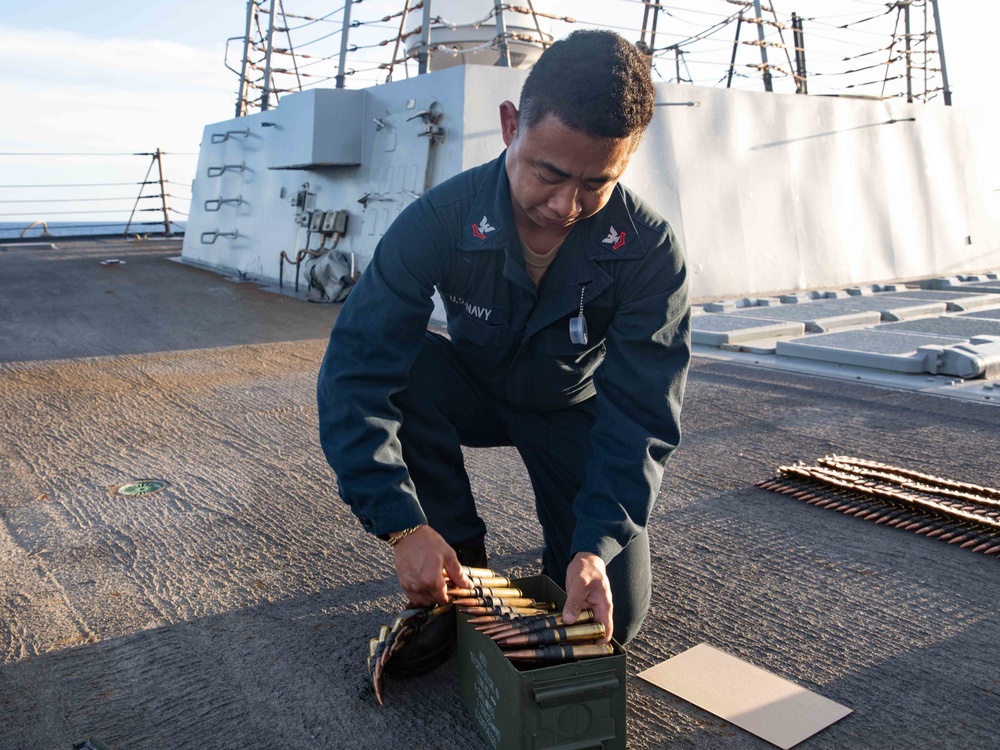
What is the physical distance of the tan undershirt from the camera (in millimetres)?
2113

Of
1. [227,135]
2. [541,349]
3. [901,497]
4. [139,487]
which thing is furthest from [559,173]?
[227,135]

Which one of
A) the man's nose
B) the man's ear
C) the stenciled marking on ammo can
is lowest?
the stenciled marking on ammo can

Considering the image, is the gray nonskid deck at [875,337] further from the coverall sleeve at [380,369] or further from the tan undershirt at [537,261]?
the coverall sleeve at [380,369]

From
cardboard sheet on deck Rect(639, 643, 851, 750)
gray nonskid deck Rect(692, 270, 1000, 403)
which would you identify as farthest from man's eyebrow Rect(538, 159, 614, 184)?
gray nonskid deck Rect(692, 270, 1000, 403)

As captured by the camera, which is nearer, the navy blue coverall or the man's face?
the man's face

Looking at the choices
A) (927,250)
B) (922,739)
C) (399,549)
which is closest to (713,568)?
(922,739)

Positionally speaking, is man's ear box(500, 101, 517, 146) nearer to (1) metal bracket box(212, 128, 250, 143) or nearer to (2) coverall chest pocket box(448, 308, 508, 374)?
(2) coverall chest pocket box(448, 308, 508, 374)

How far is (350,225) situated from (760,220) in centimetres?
476

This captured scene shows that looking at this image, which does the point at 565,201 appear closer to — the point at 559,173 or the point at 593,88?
the point at 559,173

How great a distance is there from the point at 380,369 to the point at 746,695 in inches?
42.5

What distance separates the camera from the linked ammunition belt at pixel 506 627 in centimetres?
164

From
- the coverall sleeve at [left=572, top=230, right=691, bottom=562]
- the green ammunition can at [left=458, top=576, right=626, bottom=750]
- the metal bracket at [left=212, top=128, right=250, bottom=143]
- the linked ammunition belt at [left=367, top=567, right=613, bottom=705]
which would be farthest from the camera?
the metal bracket at [left=212, top=128, right=250, bottom=143]

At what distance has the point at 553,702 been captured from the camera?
60.9 inches

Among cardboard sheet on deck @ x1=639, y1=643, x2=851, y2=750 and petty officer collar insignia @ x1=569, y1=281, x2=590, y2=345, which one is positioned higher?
petty officer collar insignia @ x1=569, y1=281, x2=590, y2=345
